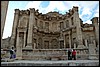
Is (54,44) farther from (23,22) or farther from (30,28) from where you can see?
(23,22)

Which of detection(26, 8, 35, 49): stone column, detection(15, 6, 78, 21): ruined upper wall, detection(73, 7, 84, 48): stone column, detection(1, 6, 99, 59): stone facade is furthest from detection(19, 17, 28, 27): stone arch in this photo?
detection(73, 7, 84, 48): stone column

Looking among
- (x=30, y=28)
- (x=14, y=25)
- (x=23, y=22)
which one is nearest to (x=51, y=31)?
(x=30, y=28)

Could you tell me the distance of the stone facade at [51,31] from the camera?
109 feet

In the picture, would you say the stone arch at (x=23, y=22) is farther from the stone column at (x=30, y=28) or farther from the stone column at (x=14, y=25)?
the stone column at (x=30, y=28)

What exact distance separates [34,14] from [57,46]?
1062 cm

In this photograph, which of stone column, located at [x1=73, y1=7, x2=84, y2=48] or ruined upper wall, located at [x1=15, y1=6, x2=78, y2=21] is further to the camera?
ruined upper wall, located at [x1=15, y1=6, x2=78, y2=21]

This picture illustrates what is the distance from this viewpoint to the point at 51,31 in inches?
1526

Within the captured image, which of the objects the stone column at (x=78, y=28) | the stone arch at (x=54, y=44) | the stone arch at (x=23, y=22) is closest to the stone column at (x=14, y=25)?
the stone arch at (x=23, y=22)

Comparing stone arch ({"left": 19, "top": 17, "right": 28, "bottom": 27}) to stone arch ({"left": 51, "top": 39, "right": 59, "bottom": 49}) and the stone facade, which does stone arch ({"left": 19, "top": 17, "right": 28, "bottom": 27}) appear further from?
stone arch ({"left": 51, "top": 39, "right": 59, "bottom": 49})

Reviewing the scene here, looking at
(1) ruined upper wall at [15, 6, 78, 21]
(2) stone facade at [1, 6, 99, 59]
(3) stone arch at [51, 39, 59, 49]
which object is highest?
(1) ruined upper wall at [15, 6, 78, 21]

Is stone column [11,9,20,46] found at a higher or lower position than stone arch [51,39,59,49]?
higher

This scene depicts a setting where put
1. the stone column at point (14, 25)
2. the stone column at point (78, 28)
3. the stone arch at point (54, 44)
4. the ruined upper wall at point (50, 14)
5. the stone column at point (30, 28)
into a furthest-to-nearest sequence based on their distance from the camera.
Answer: the stone arch at point (54, 44) → the ruined upper wall at point (50, 14) → the stone column at point (14, 25) → the stone column at point (78, 28) → the stone column at point (30, 28)

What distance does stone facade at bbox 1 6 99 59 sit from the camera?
1314 inches

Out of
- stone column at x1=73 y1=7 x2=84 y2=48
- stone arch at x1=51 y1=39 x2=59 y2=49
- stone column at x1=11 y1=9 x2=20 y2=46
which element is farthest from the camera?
stone arch at x1=51 y1=39 x2=59 y2=49
